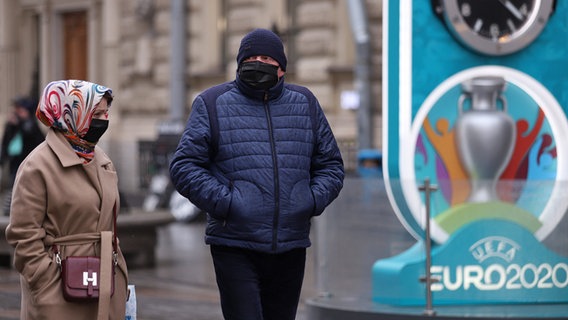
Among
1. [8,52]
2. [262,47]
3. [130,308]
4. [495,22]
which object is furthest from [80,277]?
[8,52]

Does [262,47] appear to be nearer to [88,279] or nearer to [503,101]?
[88,279]

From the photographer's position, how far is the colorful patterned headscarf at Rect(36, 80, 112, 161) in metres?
5.38

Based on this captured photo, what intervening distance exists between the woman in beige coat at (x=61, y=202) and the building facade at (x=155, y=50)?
11886 mm

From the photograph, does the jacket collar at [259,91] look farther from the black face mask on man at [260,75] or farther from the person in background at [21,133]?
the person in background at [21,133]

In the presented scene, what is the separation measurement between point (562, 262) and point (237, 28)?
1474cm

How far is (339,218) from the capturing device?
898cm

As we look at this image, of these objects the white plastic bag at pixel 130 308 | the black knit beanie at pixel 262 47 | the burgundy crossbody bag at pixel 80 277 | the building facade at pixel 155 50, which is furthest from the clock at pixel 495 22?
the building facade at pixel 155 50

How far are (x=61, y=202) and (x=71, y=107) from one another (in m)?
0.36

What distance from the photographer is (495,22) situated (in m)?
9.48

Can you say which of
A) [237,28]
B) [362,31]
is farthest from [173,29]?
[362,31]

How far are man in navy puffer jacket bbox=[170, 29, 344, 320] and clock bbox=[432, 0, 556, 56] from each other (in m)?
3.59

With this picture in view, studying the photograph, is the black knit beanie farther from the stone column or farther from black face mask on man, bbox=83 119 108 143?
the stone column

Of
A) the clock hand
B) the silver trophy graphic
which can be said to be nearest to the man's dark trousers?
the silver trophy graphic

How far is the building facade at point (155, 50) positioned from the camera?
Answer: 2092 cm
